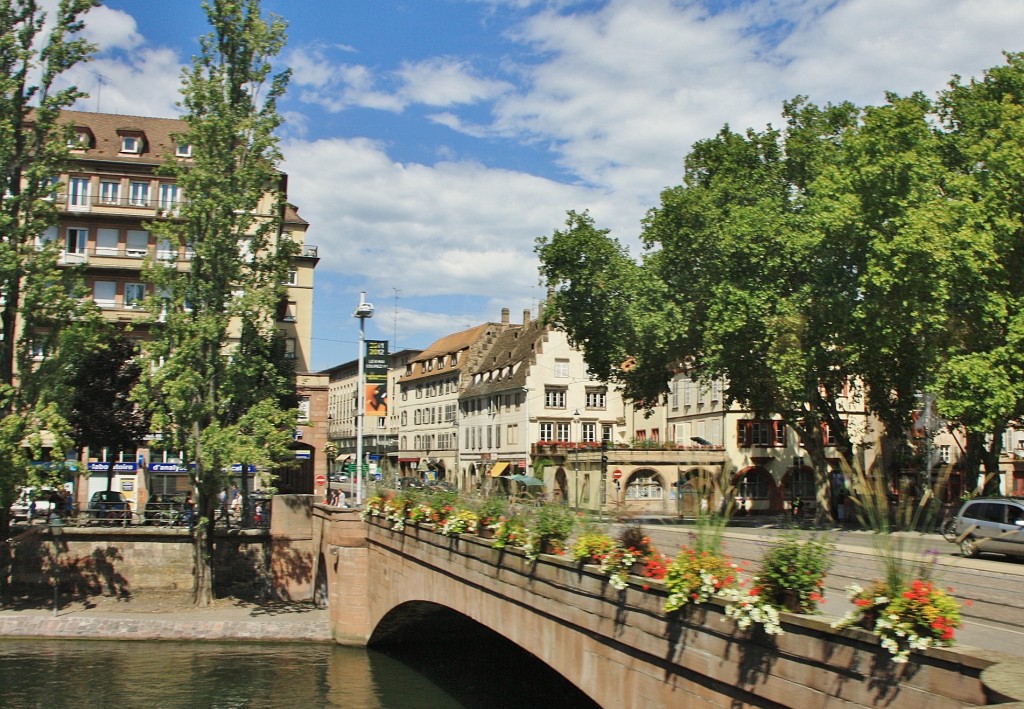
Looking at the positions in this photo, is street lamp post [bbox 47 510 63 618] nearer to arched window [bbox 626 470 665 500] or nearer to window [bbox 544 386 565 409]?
arched window [bbox 626 470 665 500]

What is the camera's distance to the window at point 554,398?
2680 inches

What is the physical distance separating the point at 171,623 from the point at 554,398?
128ft

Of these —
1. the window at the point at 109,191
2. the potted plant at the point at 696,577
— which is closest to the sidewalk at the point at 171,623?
the potted plant at the point at 696,577

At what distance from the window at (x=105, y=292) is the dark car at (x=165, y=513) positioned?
1380 cm

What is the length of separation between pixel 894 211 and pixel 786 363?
593 centimetres

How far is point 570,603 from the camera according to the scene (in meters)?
13.8

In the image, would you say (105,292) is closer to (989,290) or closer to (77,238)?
(77,238)

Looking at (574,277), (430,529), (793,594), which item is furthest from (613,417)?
(793,594)

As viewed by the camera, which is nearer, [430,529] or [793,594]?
[793,594]

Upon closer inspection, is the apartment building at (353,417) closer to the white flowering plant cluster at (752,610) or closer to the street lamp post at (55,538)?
the street lamp post at (55,538)

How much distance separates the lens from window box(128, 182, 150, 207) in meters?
52.1

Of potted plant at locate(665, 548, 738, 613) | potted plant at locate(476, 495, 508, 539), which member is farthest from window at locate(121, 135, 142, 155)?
potted plant at locate(665, 548, 738, 613)

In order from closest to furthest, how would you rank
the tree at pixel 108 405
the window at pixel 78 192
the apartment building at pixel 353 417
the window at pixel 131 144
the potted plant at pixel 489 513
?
the potted plant at pixel 489 513 → the tree at pixel 108 405 → the window at pixel 78 192 → the window at pixel 131 144 → the apartment building at pixel 353 417

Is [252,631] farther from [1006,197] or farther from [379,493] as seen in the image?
[1006,197]
